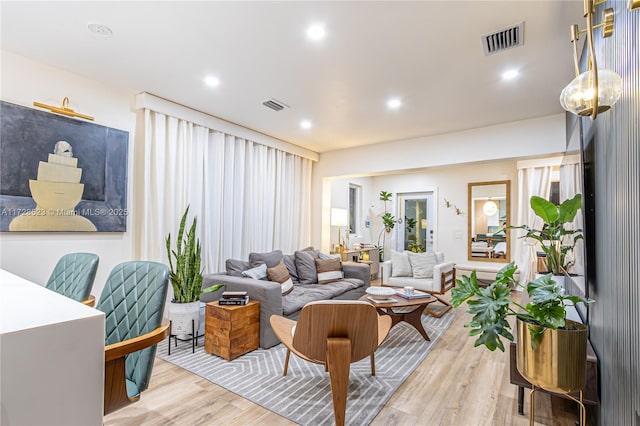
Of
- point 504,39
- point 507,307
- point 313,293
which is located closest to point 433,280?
point 313,293

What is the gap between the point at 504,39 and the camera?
7.48 feet

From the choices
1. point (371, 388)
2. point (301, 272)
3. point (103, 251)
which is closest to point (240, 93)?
point (103, 251)

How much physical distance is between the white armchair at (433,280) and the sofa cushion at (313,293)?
52 cm

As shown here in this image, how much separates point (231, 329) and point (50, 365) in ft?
6.88

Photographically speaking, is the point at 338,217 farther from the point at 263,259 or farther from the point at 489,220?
the point at 489,220

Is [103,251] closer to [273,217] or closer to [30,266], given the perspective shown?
[30,266]

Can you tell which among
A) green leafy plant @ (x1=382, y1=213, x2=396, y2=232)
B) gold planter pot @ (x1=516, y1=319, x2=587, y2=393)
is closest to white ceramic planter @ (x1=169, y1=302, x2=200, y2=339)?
gold planter pot @ (x1=516, y1=319, x2=587, y2=393)

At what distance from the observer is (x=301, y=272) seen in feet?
14.7

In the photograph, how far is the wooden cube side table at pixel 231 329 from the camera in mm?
2732

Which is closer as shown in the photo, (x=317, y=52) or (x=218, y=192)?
(x=317, y=52)

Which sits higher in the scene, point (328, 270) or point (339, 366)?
point (328, 270)

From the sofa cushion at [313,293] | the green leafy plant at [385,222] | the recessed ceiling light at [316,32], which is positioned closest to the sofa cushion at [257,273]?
the sofa cushion at [313,293]

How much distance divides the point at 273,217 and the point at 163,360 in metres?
2.73

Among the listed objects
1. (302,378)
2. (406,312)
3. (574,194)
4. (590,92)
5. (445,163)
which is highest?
(445,163)
